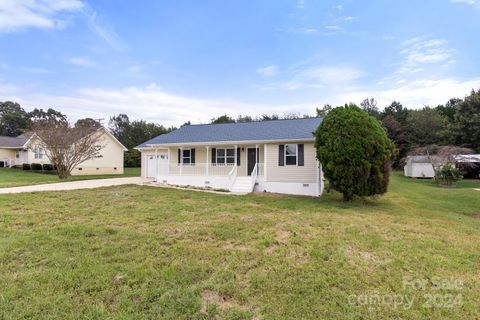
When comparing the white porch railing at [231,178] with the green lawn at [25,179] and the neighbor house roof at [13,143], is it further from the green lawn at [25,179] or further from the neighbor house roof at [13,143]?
the neighbor house roof at [13,143]

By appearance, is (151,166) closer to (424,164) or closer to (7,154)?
(7,154)

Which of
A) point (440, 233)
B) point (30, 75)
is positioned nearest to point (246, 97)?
point (30, 75)

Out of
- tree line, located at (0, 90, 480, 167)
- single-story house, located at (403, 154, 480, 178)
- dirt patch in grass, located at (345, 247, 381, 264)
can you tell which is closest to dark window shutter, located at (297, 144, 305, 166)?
dirt patch in grass, located at (345, 247, 381, 264)

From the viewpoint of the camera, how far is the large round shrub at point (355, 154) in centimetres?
1116

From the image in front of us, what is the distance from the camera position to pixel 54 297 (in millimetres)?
3588

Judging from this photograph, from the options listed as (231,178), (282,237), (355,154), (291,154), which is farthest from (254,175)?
(282,237)

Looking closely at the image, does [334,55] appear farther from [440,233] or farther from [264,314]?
[264,314]

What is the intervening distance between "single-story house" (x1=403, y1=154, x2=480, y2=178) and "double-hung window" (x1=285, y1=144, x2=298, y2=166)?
20.2m

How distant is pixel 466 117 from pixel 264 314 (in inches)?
1563

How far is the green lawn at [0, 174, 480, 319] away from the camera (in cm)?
345

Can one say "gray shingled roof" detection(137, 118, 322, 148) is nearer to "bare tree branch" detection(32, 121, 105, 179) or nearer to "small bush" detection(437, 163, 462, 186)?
"bare tree branch" detection(32, 121, 105, 179)

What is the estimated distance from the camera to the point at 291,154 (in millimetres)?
15156

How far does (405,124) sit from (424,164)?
15.8m

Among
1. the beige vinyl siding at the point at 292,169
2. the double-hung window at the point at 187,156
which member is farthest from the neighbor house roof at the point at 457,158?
the double-hung window at the point at 187,156
